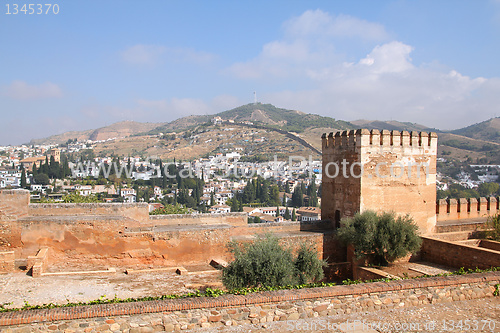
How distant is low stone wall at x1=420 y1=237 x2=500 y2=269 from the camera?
8.65 m

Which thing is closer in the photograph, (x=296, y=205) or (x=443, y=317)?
(x=443, y=317)

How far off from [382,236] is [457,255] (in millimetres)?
1774

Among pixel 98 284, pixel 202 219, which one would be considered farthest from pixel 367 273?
pixel 98 284

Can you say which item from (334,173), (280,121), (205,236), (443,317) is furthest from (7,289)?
(280,121)

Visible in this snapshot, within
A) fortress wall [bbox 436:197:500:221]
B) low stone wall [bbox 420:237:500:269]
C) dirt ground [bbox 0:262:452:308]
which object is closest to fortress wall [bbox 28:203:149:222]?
dirt ground [bbox 0:262:452:308]

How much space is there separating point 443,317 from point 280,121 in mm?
173983

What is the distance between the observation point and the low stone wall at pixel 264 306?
4.40 metres

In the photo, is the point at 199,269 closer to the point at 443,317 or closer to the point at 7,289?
the point at 7,289

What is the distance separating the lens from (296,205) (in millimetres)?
71688

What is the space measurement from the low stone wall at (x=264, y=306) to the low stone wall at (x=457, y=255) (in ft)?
8.95

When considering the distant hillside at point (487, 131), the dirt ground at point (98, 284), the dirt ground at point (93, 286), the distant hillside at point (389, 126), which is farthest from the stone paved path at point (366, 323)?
the distant hillside at point (389, 126)

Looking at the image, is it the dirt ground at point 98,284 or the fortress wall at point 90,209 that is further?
the fortress wall at point 90,209

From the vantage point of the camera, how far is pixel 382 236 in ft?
31.4

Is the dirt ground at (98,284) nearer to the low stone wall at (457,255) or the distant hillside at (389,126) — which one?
the low stone wall at (457,255)
